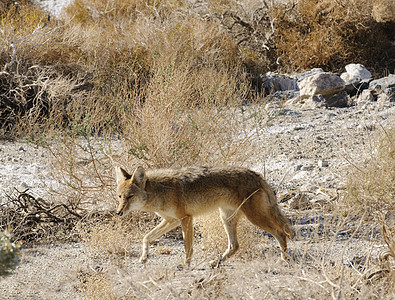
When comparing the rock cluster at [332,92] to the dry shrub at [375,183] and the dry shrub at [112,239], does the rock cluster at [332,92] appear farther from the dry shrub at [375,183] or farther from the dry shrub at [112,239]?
the dry shrub at [112,239]

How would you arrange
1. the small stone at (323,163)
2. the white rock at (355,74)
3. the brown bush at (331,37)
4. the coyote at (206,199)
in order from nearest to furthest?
the coyote at (206,199), the small stone at (323,163), the white rock at (355,74), the brown bush at (331,37)

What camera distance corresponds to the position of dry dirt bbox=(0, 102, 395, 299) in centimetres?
384

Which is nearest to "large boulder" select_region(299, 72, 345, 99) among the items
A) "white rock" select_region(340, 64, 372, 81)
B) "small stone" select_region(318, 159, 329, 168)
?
"white rock" select_region(340, 64, 372, 81)

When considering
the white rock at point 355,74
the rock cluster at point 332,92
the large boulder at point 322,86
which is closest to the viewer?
the rock cluster at point 332,92

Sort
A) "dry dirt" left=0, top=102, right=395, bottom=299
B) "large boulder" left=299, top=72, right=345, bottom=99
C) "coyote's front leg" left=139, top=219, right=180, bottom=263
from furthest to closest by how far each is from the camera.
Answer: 1. "large boulder" left=299, top=72, right=345, bottom=99
2. "coyote's front leg" left=139, top=219, right=180, bottom=263
3. "dry dirt" left=0, top=102, right=395, bottom=299

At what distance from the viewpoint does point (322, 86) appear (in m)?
13.0

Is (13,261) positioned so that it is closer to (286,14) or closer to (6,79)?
(6,79)

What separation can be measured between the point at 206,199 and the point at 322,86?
28.5 feet

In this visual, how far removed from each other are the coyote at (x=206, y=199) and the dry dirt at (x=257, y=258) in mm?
218

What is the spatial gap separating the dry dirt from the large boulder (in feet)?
7.84

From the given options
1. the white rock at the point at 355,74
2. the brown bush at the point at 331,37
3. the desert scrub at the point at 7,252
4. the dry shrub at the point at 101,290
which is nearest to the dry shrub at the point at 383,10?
the brown bush at the point at 331,37

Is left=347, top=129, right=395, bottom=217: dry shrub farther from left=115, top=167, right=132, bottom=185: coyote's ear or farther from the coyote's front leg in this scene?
left=115, top=167, right=132, bottom=185: coyote's ear

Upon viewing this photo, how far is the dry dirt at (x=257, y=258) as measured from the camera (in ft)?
12.6

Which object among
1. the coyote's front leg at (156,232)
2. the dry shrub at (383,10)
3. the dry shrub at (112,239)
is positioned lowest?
the dry shrub at (383,10)
